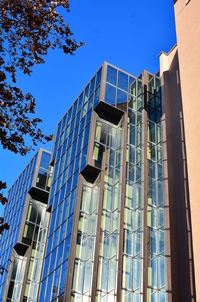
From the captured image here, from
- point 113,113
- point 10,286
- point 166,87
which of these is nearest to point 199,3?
point 166,87

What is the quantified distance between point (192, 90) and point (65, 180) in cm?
1262

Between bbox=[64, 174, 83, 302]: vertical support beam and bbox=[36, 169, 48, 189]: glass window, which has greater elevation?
bbox=[36, 169, 48, 189]: glass window

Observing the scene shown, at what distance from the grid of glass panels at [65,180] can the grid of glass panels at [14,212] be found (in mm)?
6359

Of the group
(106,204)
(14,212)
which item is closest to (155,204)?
(106,204)

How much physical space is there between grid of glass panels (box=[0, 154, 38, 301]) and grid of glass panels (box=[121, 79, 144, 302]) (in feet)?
46.2

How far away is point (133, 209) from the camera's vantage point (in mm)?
30703

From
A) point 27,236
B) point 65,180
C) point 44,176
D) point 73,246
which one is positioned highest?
point 44,176

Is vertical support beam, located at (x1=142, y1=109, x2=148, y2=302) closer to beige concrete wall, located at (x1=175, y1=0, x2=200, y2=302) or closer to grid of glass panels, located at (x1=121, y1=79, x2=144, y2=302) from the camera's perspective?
grid of glass panels, located at (x1=121, y1=79, x2=144, y2=302)

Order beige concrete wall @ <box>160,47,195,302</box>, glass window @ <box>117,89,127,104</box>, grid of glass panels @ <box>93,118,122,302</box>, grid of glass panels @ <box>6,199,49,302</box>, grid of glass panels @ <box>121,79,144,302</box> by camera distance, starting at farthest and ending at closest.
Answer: grid of glass panels @ <box>6,199,49,302</box> < glass window @ <box>117,89,127,104</box> < grid of glass panels @ <box>93,118,122,302</box> < grid of glass panels @ <box>121,79,144,302</box> < beige concrete wall @ <box>160,47,195,302</box>

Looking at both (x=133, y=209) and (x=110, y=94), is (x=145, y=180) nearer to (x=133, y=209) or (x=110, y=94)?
(x=133, y=209)

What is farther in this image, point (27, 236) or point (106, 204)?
point (27, 236)

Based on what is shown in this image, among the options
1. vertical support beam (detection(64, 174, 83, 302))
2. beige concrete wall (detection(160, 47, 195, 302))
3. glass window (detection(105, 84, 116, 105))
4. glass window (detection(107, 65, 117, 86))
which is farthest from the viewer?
glass window (detection(107, 65, 117, 86))

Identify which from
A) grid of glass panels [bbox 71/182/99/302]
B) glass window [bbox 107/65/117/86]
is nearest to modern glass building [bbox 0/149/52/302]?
grid of glass panels [bbox 71/182/99/302]

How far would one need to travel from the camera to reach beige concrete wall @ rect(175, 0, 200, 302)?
23688 millimetres
